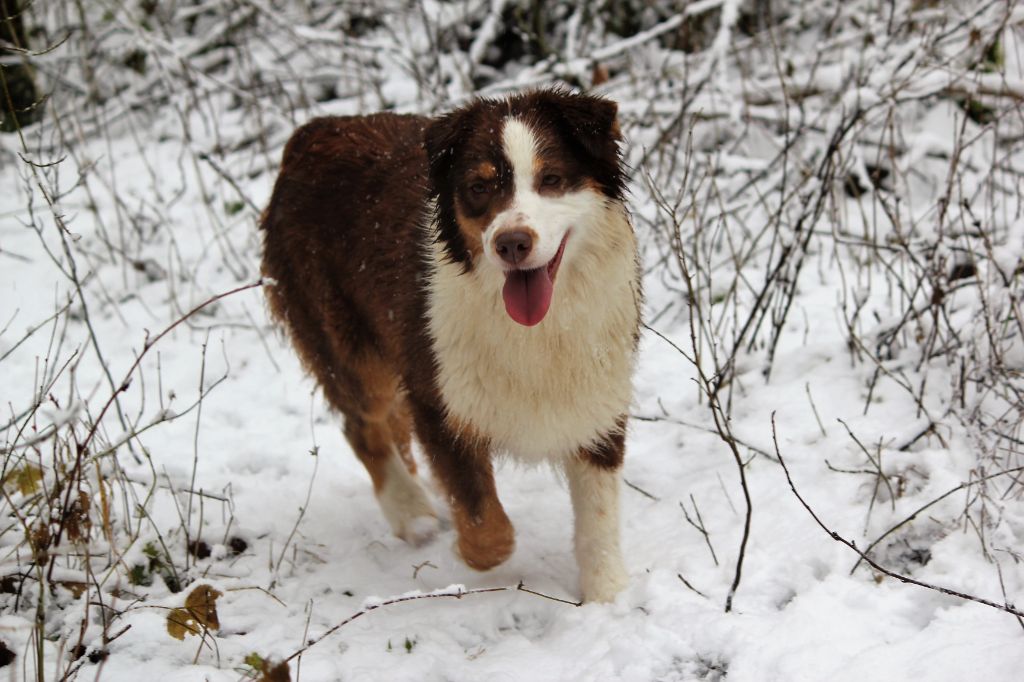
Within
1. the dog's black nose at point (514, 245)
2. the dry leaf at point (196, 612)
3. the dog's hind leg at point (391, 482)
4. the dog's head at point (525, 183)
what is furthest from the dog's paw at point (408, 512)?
the dog's black nose at point (514, 245)

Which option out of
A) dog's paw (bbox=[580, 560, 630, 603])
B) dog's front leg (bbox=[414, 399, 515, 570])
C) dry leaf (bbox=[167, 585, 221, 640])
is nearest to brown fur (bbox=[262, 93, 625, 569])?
dog's front leg (bbox=[414, 399, 515, 570])

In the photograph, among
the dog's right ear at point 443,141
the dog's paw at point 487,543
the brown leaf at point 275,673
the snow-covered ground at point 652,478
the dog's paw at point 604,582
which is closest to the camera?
the brown leaf at point 275,673

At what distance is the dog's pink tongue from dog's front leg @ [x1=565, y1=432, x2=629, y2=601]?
2.20ft

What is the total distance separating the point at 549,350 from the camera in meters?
2.94

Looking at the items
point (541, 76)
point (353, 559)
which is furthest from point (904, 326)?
point (541, 76)

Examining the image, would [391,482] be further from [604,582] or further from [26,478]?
[26,478]

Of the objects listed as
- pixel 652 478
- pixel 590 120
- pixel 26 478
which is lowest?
pixel 652 478

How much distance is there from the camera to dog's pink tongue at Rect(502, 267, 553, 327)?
2.69 meters

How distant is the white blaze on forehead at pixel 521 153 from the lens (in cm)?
271

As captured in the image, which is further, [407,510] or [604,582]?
[407,510]

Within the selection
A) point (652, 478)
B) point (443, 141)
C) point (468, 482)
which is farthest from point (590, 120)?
point (652, 478)

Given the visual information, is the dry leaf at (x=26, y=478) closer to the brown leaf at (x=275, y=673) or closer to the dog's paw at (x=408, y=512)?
the brown leaf at (x=275, y=673)

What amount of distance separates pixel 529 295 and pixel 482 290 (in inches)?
9.8

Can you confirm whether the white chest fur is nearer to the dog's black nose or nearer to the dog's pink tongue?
the dog's pink tongue
